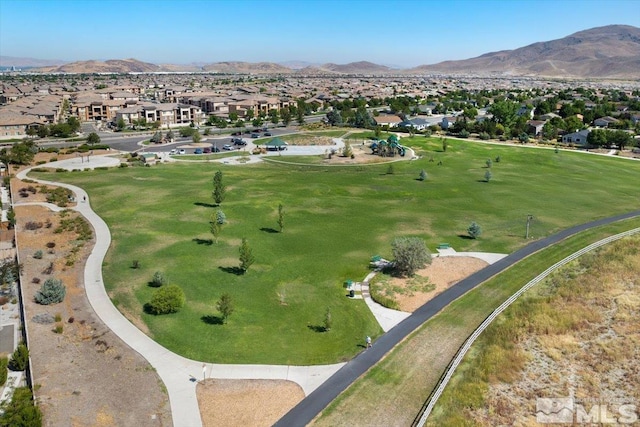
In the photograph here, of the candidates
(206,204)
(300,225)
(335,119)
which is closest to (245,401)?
(300,225)

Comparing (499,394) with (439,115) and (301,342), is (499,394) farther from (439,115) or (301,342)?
(439,115)

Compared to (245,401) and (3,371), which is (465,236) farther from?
(3,371)

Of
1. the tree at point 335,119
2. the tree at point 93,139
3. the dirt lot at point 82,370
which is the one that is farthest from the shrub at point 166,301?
the tree at point 335,119

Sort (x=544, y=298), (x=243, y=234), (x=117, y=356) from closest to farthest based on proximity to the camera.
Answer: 1. (x=117, y=356)
2. (x=544, y=298)
3. (x=243, y=234)

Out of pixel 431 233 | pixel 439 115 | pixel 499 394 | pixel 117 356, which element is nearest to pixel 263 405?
pixel 117 356

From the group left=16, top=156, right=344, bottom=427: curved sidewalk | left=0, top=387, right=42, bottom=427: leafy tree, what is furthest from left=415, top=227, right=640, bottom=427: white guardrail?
left=0, top=387, right=42, bottom=427: leafy tree

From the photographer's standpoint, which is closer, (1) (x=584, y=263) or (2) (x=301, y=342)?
(2) (x=301, y=342)

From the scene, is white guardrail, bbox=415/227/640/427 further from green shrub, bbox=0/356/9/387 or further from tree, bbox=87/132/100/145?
tree, bbox=87/132/100/145
